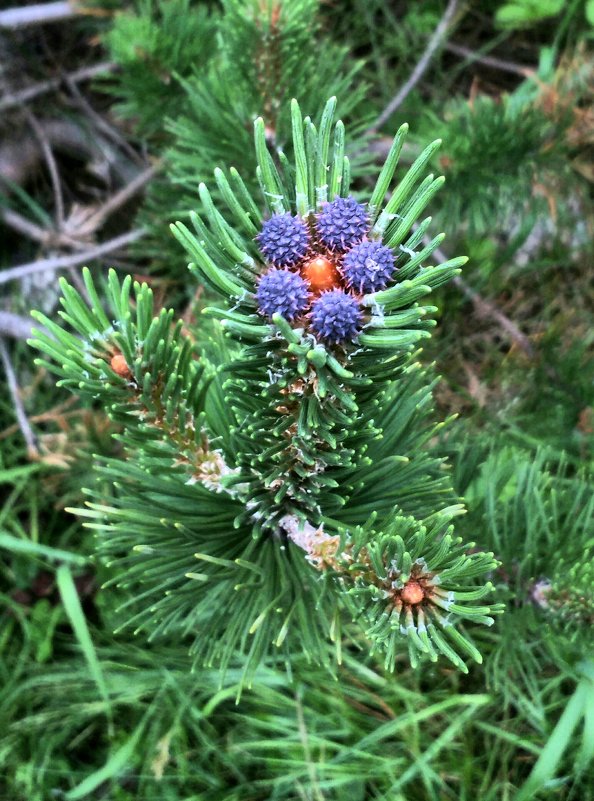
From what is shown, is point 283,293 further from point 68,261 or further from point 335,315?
point 68,261

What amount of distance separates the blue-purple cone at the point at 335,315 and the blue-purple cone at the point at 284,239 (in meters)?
0.04

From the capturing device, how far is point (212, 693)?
1373 mm

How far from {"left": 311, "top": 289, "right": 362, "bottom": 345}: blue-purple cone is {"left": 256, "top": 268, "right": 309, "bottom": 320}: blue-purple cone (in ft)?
0.04

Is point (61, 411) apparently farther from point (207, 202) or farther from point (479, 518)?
point (207, 202)

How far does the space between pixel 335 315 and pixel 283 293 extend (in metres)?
0.04

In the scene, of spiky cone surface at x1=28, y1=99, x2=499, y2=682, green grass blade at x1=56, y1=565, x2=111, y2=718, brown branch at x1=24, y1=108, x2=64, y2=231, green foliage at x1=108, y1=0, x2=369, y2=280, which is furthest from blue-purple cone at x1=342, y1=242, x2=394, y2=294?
brown branch at x1=24, y1=108, x2=64, y2=231

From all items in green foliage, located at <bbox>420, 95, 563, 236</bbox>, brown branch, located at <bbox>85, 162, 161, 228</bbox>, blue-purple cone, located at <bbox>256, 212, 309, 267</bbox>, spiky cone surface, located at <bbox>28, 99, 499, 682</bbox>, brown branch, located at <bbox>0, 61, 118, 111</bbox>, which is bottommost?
spiky cone surface, located at <bbox>28, 99, 499, 682</bbox>

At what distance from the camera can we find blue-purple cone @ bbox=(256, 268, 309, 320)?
494 mm

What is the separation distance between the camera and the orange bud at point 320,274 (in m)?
0.52

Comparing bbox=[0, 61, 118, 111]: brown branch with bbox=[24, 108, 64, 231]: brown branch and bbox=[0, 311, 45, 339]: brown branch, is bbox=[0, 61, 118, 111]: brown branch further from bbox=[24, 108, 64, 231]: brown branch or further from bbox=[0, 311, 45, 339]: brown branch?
bbox=[0, 311, 45, 339]: brown branch

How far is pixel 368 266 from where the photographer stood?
1.65ft

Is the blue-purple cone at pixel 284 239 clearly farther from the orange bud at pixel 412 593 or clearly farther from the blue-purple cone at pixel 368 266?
the orange bud at pixel 412 593

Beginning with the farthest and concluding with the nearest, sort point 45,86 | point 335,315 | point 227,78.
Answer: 1. point 45,86
2. point 227,78
3. point 335,315

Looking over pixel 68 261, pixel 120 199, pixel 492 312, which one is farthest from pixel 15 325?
pixel 492 312
